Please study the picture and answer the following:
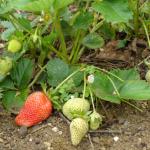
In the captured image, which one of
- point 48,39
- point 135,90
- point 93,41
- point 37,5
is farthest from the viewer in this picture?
point 93,41

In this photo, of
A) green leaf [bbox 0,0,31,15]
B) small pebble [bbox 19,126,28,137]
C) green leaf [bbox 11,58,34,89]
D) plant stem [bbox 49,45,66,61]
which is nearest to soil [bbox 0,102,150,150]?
small pebble [bbox 19,126,28,137]

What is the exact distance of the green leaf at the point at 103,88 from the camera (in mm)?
1632

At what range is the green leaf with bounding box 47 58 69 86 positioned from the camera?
179 centimetres

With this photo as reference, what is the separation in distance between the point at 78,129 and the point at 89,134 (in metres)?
0.10

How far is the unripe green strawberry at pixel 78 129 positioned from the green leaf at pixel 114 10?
306 mm

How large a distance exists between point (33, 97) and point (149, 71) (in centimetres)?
39

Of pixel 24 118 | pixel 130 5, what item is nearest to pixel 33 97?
pixel 24 118

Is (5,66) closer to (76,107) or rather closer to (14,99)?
(14,99)

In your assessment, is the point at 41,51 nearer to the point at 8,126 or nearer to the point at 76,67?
the point at 76,67

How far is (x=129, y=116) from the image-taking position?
5.79 feet

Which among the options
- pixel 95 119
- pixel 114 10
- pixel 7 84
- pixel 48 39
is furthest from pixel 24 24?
pixel 95 119

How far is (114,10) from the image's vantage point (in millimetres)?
1662

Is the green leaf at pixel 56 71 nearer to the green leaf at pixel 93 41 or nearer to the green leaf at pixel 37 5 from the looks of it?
the green leaf at pixel 93 41

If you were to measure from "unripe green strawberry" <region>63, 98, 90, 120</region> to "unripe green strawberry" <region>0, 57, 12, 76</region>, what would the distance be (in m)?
0.25
